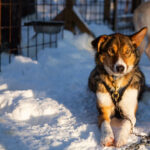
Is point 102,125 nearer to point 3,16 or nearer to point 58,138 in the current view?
point 58,138

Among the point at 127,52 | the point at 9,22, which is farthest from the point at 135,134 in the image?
the point at 9,22

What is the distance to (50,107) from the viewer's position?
3652mm

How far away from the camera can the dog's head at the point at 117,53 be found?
296cm

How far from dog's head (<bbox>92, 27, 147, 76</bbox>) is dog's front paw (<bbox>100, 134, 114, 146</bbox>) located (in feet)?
2.15

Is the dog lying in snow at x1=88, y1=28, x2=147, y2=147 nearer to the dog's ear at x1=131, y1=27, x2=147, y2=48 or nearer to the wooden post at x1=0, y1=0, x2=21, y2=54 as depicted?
the dog's ear at x1=131, y1=27, x2=147, y2=48

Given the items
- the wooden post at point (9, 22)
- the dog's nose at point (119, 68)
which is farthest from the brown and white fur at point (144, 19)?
the dog's nose at point (119, 68)

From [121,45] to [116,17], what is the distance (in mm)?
7315

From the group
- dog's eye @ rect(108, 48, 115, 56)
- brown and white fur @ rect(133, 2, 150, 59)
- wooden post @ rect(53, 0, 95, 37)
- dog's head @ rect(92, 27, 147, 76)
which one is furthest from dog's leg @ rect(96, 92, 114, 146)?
wooden post @ rect(53, 0, 95, 37)

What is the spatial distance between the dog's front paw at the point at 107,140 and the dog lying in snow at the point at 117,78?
135 mm

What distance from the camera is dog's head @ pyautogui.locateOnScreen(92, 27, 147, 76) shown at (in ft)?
9.70

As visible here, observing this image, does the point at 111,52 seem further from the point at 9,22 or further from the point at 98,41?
the point at 9,22

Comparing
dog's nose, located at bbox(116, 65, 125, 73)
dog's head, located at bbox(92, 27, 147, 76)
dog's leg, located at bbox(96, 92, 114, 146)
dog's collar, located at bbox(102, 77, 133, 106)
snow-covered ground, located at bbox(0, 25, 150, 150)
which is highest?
dog's head, located at bbox(92, 27, 147, 76)

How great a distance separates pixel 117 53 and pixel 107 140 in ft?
2.94

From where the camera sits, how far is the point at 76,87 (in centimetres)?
454
